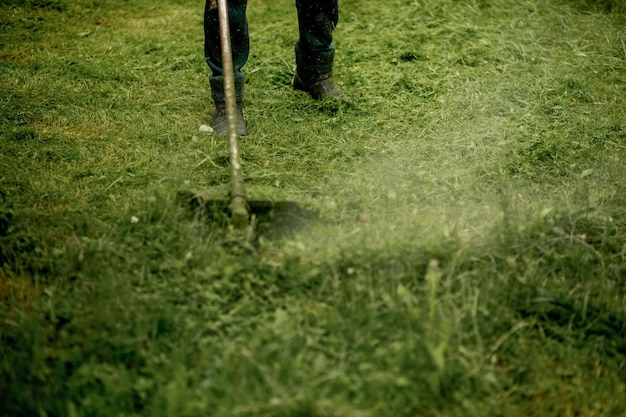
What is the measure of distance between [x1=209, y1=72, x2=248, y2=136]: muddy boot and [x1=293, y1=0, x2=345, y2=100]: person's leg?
1.79 feet

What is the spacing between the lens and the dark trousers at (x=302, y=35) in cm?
341

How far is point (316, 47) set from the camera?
388cm

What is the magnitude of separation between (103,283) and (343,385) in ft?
3.15

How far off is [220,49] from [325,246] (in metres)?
1.65

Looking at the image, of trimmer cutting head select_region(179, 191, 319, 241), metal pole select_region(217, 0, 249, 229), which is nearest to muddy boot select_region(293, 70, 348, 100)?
metal pole select_region(217, 0, 249, 229)

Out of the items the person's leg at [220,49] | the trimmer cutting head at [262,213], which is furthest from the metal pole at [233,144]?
the person's leg at [220,49]

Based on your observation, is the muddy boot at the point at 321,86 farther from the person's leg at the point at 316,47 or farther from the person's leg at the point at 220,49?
the person's leg at the point at 220,49

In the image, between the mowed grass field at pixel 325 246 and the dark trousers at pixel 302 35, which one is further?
the dark trousers at pixel 302 35

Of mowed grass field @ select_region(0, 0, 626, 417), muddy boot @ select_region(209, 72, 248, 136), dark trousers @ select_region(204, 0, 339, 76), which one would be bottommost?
mowed grass field @ select_region(0, 0, 626, 417)

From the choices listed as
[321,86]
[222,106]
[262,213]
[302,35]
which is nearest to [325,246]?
[262,213]

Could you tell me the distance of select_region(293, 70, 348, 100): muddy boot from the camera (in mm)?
3949

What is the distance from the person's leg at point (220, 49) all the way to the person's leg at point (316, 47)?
0.46 metres

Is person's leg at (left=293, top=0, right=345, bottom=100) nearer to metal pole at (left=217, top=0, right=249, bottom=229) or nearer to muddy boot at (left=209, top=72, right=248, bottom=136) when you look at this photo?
muddy boot at (left=209, top=72, right=248, bottom=136)

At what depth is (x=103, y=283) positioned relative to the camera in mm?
2168
